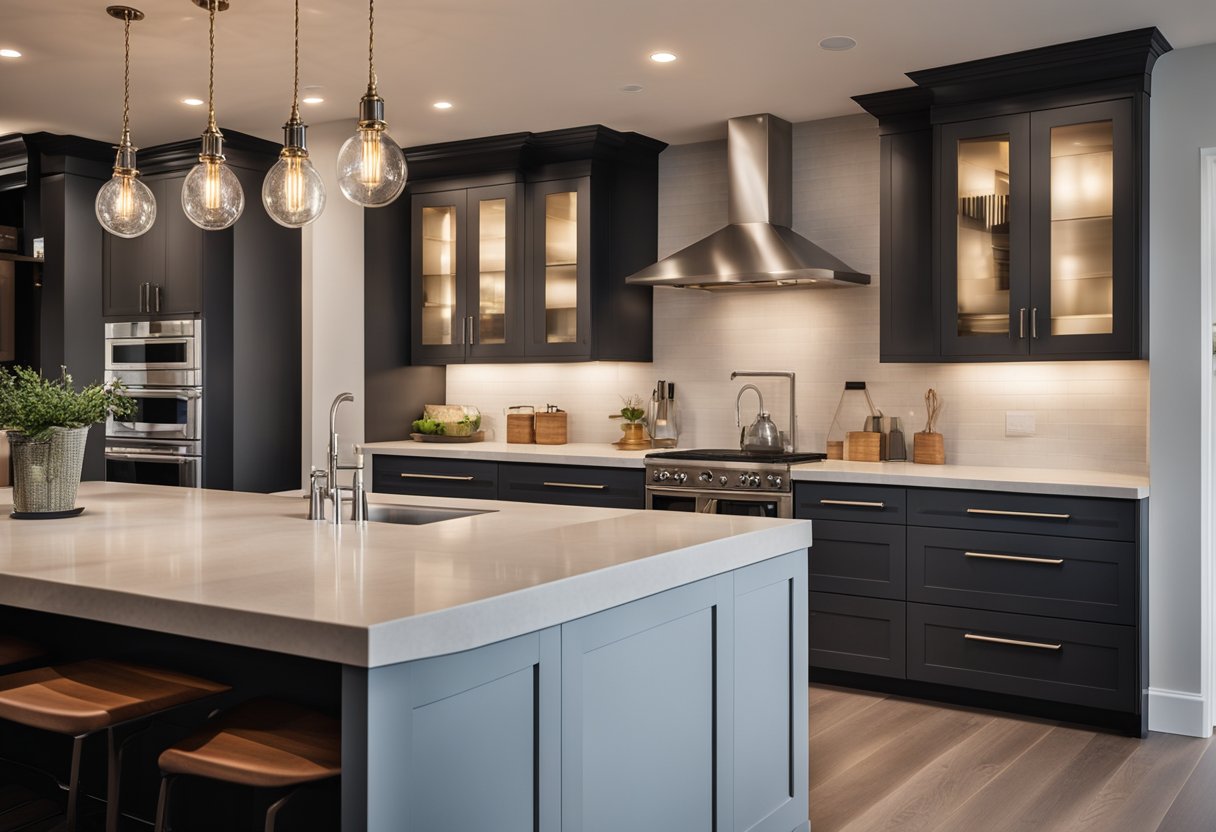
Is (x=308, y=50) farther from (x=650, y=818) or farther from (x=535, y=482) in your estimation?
(x=650, y=818)

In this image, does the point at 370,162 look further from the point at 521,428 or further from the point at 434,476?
the point at 521,428

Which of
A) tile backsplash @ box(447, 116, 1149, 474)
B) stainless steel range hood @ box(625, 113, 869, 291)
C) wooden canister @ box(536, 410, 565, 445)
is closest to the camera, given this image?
tile backsplash @ box(447, 116, 1149, 474)

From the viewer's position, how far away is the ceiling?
12.7ft

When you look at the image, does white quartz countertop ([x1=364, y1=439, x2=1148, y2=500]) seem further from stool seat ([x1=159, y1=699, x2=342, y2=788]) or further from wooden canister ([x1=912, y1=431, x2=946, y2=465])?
stool seat ([x1=159, y1=699, x2=342, y2=788])

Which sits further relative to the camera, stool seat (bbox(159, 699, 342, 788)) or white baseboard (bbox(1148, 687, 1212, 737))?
white baseboard (bbox(1148, 687, 1212, 737))

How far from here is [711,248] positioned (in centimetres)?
521

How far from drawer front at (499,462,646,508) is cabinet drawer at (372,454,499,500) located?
3.9 inches

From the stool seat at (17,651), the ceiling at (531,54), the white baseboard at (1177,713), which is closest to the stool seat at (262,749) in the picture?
the stool seat at (17,651)

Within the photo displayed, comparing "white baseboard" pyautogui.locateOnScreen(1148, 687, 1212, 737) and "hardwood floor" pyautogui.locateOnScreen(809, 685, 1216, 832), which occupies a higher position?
"white baseboard" pyautogui.locateOnScreen(1148, 687, 1212, 737)

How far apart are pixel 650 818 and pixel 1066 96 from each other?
11.1 feet

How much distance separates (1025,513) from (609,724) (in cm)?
251

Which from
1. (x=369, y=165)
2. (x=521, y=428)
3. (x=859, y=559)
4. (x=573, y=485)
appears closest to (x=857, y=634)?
(x=859, y=559)

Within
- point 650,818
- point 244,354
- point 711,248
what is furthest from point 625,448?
point 650,818

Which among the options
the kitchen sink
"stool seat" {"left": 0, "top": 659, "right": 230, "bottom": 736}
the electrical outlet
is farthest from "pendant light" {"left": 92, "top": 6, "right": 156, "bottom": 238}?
the electrical outlet
